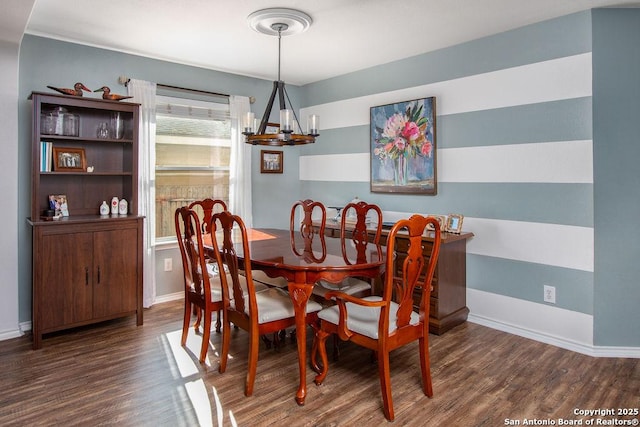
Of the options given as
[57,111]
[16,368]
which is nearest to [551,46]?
[57,111]

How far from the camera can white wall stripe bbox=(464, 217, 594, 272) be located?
296cm

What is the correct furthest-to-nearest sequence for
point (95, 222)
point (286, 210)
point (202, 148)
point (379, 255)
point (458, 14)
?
point (286, 210), point (202, 148), point (95, 222), point (458, 14), point (379, 255)

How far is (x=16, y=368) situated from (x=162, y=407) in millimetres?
1168

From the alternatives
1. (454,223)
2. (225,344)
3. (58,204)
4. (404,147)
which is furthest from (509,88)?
(58,204)

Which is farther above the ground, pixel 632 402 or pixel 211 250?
pixel 211 250

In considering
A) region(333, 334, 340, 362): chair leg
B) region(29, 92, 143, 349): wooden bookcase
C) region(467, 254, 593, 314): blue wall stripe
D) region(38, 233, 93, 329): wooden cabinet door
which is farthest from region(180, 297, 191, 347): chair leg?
region(467, 254, 593, 314): blue wall stripe

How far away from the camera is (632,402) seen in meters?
2.26

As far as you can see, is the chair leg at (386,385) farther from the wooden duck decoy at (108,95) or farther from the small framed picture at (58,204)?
the wooden duck decoy at (108,95)

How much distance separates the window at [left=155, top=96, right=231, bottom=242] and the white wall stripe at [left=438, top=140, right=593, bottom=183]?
224 centimetres

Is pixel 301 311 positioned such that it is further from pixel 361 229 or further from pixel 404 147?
A: pixel 404 147

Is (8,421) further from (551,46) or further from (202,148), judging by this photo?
(551,46)

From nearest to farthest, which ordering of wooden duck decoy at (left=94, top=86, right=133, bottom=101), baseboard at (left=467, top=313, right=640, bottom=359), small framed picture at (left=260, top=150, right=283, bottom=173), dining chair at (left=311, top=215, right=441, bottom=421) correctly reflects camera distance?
dining chair at (left=311, top=215, right=441, bottom=421) → baseboard at (left=467, top=313, right=640, bottom=359) → wooden duck decoy at (left=94, top=86, right=133, bottom=101) → small framed picture at (left=260, top=150, right=283, bottom=173)

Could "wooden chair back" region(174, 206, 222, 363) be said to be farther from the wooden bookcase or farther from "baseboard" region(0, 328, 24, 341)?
"baseboard" region(0, 328, 24, 341)

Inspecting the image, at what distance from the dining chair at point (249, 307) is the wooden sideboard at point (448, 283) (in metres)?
1.23
